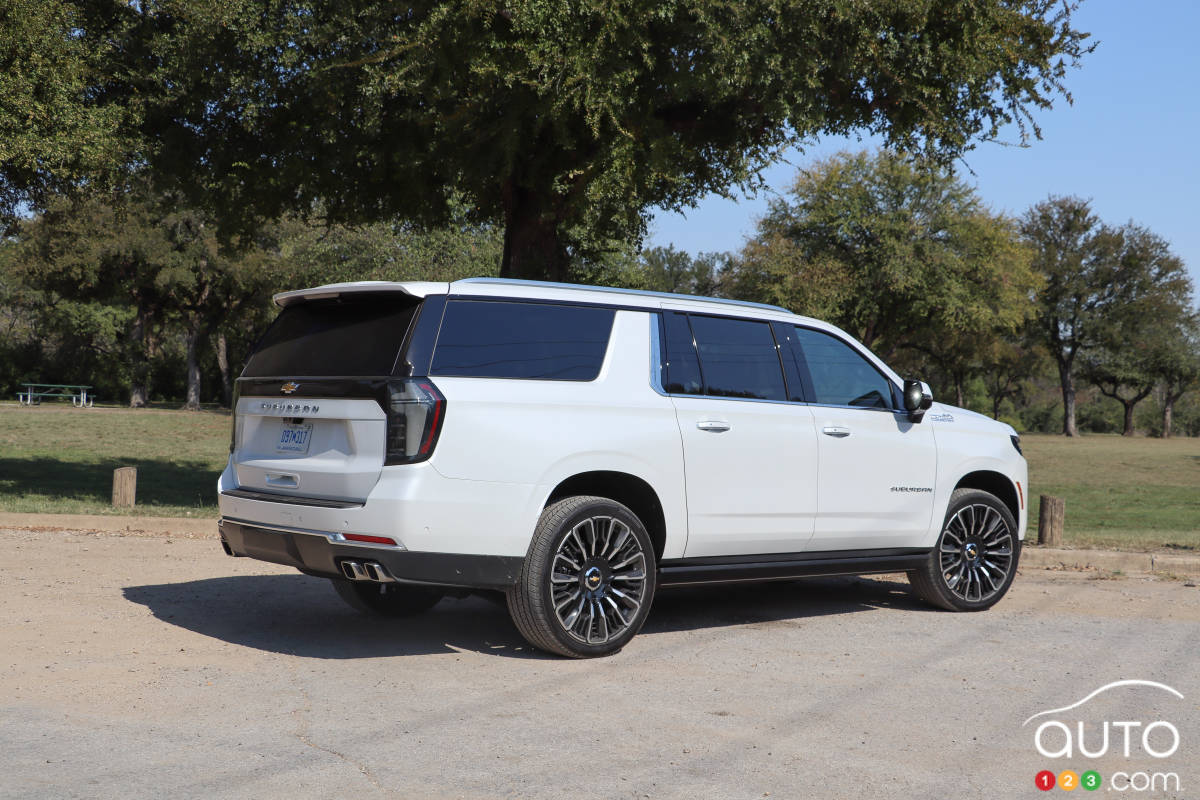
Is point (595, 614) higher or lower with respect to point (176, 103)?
lower

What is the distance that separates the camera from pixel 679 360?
7098mm

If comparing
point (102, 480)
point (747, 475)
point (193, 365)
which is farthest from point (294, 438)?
point (193, 365)

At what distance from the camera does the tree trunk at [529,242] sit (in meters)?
15.1

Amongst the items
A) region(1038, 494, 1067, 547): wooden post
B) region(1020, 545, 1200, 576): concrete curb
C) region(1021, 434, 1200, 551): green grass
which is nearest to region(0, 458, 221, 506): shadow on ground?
region(1020, 545, 1200, 576): concrete curb

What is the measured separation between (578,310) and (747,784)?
3.12m

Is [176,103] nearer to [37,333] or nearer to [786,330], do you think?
[786,330]

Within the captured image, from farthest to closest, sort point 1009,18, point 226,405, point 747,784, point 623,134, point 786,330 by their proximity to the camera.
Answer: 1. point 226,405
2. point 1009,18
3. point 623,134
4. point 786,330
5. point 747,784

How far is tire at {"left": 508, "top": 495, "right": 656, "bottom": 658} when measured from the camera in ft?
20.6

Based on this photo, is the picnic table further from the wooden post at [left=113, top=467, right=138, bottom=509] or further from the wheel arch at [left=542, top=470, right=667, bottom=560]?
the wheel arch at [left=542, top=470, right=667, bottom=560]

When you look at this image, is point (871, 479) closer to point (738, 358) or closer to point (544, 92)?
point (738, 358)

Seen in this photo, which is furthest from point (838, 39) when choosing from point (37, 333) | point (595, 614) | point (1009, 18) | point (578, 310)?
point (37, 333)

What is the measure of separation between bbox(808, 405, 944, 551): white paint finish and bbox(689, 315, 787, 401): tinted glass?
16.3 inches

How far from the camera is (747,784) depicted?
14.6 feet

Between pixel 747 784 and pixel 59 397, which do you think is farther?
pixel 59 397
